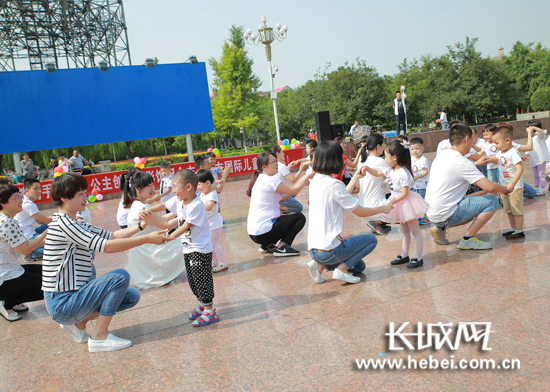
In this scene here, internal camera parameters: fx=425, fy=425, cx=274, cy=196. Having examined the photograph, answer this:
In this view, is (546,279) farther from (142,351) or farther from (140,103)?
(140,103)

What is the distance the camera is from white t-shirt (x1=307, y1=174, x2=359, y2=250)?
174 inches

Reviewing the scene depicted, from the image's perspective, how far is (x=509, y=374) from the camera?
104 inches

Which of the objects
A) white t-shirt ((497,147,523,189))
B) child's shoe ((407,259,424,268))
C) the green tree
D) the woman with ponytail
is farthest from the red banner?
the green tree

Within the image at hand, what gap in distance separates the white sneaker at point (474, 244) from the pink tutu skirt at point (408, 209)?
841 mm

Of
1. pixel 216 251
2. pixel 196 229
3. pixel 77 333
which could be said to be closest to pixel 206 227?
pixel 196 229

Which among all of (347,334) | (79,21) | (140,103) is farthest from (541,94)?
(347,334)

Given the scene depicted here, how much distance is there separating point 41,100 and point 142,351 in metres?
17.5

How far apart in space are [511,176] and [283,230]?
330 centimetres

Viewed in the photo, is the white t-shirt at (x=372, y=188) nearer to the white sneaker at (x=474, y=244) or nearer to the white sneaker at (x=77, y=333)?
the white sneaker at (x=474, y=244)

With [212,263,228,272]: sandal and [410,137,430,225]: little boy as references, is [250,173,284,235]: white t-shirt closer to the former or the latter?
[212,263,228,272]: sandal

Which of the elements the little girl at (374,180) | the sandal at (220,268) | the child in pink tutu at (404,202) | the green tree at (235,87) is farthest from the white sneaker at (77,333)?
the green tree at (235,87)

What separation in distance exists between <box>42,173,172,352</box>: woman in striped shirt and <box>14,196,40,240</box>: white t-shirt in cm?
365

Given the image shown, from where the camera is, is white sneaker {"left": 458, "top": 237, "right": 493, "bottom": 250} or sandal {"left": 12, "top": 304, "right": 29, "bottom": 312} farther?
white sneaker {"left": 458, "top": 237, "right": 493, "bottom": 250}

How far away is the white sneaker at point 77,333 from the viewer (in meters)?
3.83
